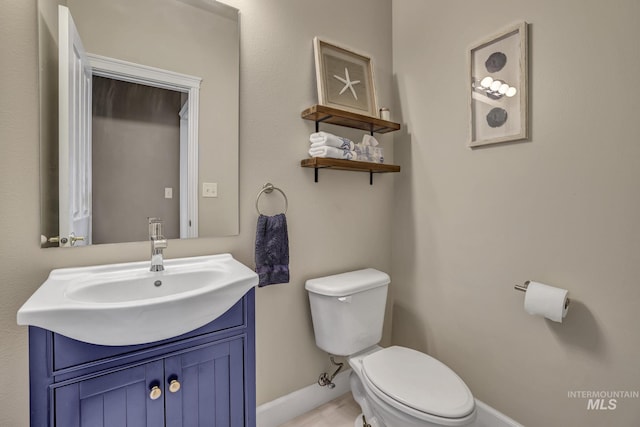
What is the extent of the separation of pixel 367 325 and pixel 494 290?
2.09 feet

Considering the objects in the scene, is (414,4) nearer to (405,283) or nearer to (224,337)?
(405,283)

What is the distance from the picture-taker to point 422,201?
5.77 feet

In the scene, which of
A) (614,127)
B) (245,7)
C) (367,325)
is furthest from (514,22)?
(367,325)

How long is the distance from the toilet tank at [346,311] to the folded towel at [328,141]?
0.69 m

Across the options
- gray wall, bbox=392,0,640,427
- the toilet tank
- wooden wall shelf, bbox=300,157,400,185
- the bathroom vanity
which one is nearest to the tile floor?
the toilet tank

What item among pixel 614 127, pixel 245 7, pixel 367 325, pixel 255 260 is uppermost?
pixel 245 7

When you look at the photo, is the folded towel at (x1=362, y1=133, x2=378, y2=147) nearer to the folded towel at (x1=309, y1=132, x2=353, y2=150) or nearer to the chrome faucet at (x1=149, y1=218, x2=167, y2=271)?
the folded towel at (x1=309, y1=132, x2=353, y2=150)

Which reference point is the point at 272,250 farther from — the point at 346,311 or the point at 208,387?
the point at 208,387

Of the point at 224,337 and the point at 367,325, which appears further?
the point at 367,325

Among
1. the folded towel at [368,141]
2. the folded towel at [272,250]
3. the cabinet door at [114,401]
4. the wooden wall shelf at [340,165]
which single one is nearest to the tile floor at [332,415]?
the folded towel at [272,250]

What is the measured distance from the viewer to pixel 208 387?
3.14 ft

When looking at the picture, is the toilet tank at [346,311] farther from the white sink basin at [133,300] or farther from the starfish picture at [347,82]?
the starfish picture at [347,82]

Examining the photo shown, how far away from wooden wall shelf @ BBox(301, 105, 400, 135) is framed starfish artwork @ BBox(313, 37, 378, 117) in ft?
0.24

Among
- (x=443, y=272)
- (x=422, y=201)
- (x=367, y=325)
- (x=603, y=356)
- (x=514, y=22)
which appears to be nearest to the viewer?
(x=603, y=356)
